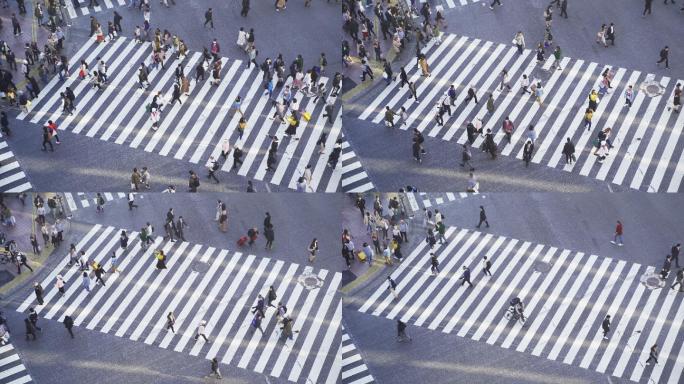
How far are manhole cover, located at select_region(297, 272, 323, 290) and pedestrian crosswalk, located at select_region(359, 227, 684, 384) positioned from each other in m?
2.61

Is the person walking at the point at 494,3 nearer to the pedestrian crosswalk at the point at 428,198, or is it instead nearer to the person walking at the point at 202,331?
the pedestrian crosswalk at the point at 428,198

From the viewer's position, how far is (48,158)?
83.5 metres

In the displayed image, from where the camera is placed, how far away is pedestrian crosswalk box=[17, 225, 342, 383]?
76.3m

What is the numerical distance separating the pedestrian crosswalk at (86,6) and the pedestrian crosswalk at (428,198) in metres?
21.3

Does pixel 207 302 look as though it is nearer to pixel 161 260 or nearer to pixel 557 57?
pixel 161 260

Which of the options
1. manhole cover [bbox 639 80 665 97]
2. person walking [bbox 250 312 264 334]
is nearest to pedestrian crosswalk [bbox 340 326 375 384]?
person walking [bbox 250 312 264 334]

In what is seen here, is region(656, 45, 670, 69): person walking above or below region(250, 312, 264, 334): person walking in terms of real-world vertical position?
above

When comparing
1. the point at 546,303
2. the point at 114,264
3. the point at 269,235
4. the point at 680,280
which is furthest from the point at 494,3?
the point at 114,264

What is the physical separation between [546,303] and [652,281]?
209 inches

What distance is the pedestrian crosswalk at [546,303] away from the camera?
2965 inches

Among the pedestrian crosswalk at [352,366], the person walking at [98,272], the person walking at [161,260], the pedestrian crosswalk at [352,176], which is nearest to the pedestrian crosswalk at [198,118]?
the pedestrian crosswalk at [352,176]

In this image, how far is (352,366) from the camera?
7538 centimetres

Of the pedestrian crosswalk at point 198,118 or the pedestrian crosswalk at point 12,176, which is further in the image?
the pedestrian crosswalk at point 198,118

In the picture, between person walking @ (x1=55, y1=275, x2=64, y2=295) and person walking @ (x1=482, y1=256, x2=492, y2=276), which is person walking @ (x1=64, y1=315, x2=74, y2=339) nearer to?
person walking @ (x1=55, y1=275, x2=64, y2=295)
